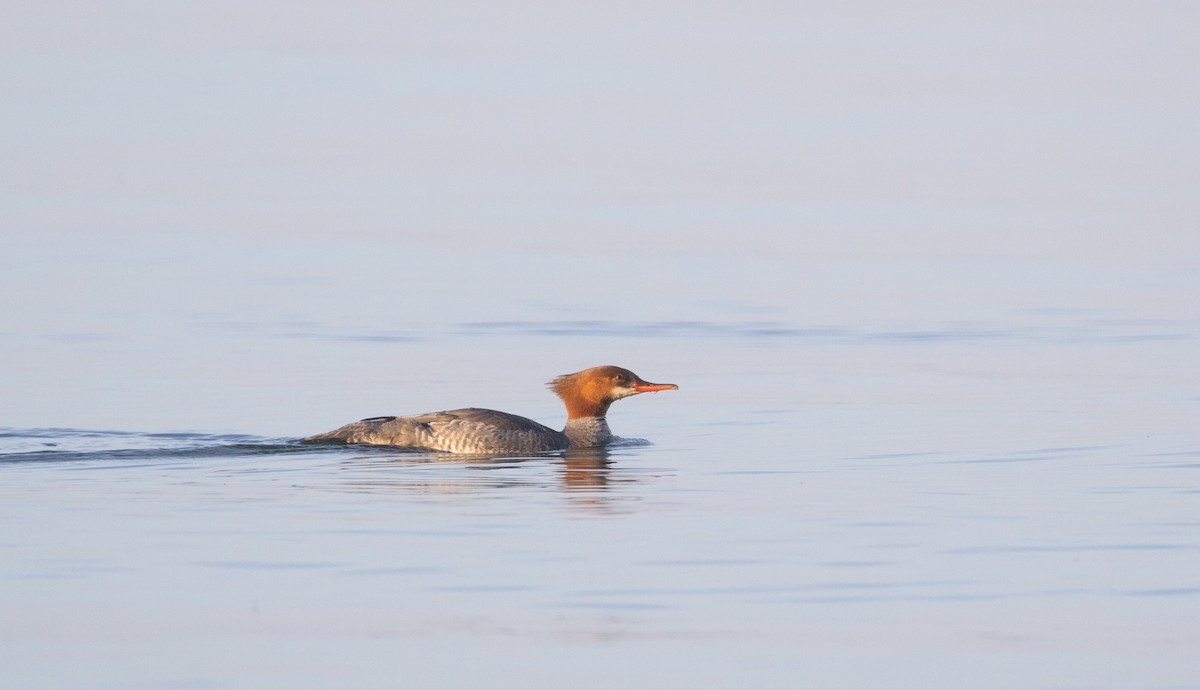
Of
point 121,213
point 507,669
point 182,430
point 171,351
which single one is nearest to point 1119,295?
point 171,351

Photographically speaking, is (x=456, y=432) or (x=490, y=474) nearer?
(x=490, y=474)

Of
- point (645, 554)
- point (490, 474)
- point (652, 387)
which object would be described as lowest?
point (645, 554)

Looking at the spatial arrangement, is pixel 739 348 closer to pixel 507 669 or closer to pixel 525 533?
pixel 525 533

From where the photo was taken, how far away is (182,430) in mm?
17500

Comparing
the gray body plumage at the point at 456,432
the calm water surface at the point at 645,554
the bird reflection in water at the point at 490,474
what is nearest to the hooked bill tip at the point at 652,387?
the calm water surface at the point at 645,554

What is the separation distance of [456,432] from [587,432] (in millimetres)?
1367

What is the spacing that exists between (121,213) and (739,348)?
1669 cm

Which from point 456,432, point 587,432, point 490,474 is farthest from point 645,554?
point 587,432

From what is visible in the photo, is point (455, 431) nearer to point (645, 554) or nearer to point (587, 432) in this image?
point (587, 432)

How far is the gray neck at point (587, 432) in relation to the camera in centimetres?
1802

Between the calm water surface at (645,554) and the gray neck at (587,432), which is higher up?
the gray neck at (587,432)

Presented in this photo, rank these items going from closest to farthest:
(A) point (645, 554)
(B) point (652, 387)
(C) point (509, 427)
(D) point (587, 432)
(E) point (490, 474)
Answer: (A) point (645, 554), (E) point (490, 474), (C) point (509, 427), (B) point (652, 387), (D) point (587, 432)

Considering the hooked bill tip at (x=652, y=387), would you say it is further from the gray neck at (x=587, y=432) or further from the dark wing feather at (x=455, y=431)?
the dark wing feather at (x=455, y=431)

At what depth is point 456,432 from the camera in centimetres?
1731
